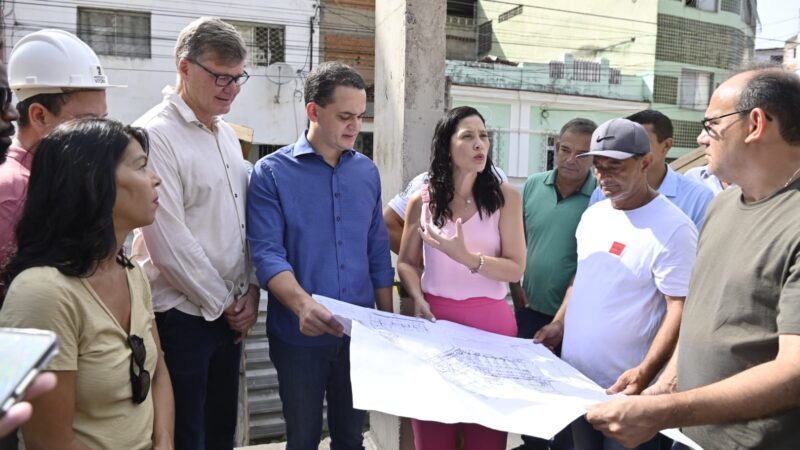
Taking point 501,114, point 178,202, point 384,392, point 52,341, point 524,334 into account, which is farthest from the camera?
point 501,114

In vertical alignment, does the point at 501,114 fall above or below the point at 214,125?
above

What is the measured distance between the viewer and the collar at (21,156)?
6.11 feet

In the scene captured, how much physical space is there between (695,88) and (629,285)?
22.1 m

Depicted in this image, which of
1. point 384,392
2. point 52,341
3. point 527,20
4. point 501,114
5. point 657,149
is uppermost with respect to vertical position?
point 527,20

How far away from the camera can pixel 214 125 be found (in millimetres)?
2346

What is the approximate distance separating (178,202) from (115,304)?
589 mm

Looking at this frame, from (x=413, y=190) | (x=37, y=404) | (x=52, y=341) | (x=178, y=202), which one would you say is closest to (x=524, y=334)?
(x=413, y=190)

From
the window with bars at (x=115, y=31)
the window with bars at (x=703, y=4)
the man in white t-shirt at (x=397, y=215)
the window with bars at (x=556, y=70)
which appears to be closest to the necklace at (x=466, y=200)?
the man in white t-shirt at (x=397, y=215)

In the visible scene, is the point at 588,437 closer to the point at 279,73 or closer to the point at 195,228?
the point at 195,228

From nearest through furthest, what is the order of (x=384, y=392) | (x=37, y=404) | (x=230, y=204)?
1. (x=37, y=404)
2. (x=384, y=392)
3. (x=230, y=204)

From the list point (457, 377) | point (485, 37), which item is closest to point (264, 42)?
point (485, 37)

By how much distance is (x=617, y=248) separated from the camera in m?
2.14

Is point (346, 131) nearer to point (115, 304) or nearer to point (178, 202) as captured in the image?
point (178, 202)

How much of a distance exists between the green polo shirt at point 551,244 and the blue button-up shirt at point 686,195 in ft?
0.48
